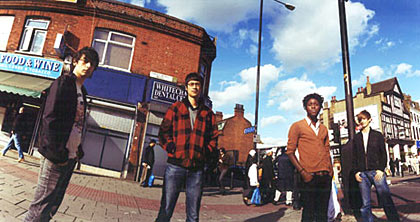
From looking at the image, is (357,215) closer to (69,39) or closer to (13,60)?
(69,39)

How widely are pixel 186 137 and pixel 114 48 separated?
28.7 feet

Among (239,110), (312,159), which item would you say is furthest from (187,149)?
(239,110)

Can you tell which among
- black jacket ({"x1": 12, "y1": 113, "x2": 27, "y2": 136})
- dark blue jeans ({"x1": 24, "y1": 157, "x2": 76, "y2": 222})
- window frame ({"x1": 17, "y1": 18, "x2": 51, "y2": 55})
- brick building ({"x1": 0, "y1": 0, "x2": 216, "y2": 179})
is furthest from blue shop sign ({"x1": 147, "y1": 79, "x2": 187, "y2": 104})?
dark blue jeans ({"x1": 24, "y1": 157, "x2": 76, "y2": 222})

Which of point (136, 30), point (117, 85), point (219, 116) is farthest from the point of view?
point (219, 116)

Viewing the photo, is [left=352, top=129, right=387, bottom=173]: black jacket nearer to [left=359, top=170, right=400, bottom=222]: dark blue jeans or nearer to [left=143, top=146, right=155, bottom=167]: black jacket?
[left=359, top=170, right=400, bottom=222]: dark blue jeans

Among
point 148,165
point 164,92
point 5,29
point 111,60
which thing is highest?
point 5,29

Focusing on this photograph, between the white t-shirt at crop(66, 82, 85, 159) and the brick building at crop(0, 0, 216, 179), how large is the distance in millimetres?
6087

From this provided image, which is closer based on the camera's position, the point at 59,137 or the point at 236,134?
the point at 59,137

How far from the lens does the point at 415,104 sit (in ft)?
108

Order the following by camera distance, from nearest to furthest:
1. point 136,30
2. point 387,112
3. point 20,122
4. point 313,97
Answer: point 313,97 < point 20,122 < point 136,30 < point 387,112

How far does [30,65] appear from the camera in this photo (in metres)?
7.27

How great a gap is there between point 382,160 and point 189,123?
9.38 ft

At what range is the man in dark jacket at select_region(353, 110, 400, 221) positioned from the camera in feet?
8.98

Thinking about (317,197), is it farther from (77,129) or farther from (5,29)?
(5,29)
